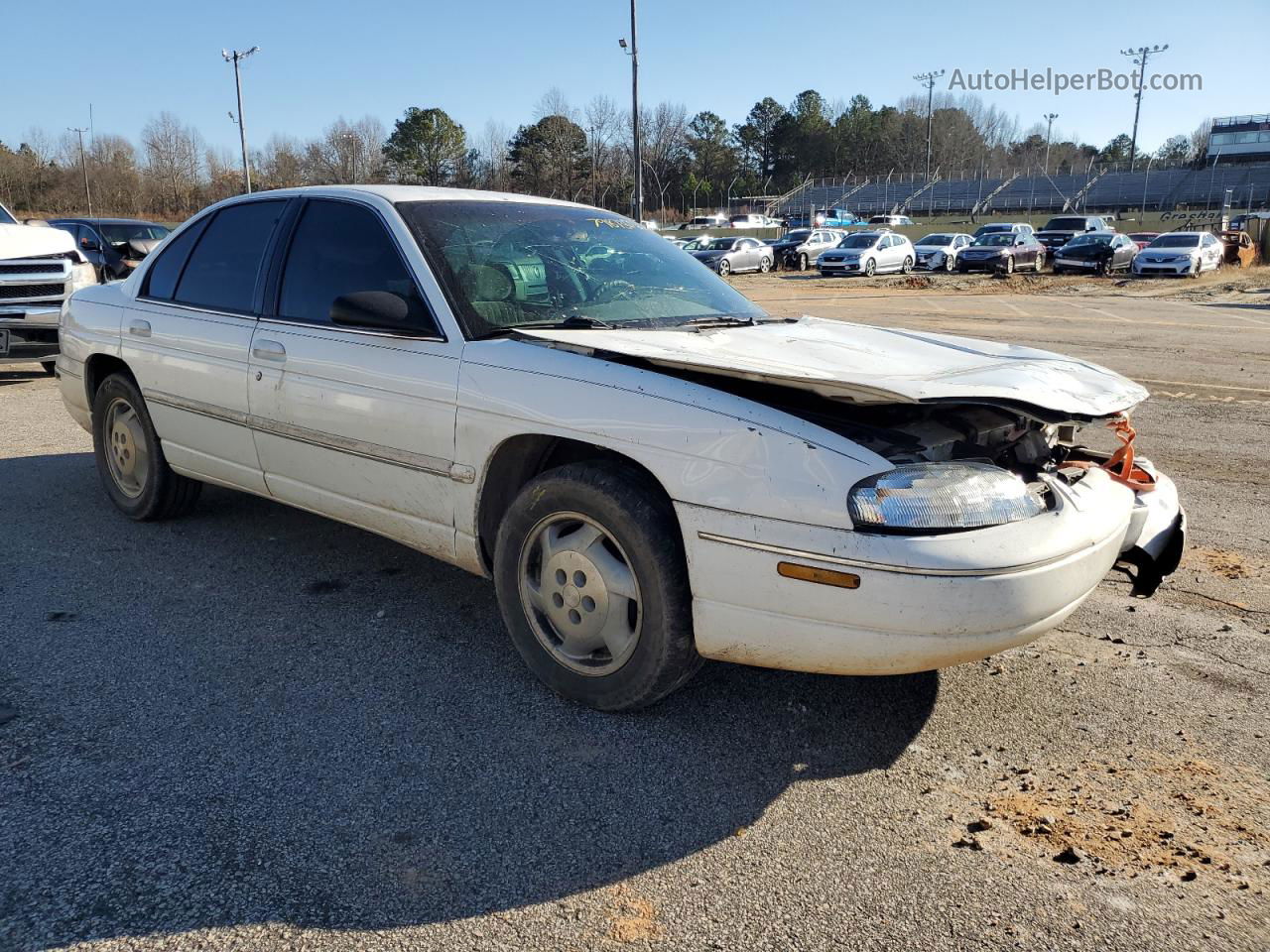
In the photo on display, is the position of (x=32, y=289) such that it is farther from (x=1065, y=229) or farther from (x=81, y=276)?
(x=1065, y=229)

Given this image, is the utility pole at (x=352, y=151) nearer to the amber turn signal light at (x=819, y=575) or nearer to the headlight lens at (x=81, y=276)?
the headlight lens at (x=81, y=276)

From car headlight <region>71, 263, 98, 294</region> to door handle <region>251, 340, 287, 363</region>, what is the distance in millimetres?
7415

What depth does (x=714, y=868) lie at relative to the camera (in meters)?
2.42

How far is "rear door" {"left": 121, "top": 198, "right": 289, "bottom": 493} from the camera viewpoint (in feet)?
14.1

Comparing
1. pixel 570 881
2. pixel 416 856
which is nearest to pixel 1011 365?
pixel 570 881

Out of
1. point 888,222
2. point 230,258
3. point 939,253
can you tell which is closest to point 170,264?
point 230,258

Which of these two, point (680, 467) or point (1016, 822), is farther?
point (680, 467)

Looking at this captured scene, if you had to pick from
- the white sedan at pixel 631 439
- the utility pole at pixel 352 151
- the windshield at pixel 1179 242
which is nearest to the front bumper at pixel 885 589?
the white sedan at pixel 631 439

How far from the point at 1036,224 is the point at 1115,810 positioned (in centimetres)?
7138

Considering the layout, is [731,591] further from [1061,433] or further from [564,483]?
[1061,433]

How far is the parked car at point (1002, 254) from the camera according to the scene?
32.3 metres

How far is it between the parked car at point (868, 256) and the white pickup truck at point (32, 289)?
1044 inches

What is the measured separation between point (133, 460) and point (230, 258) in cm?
132

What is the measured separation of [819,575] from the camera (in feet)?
8.62
